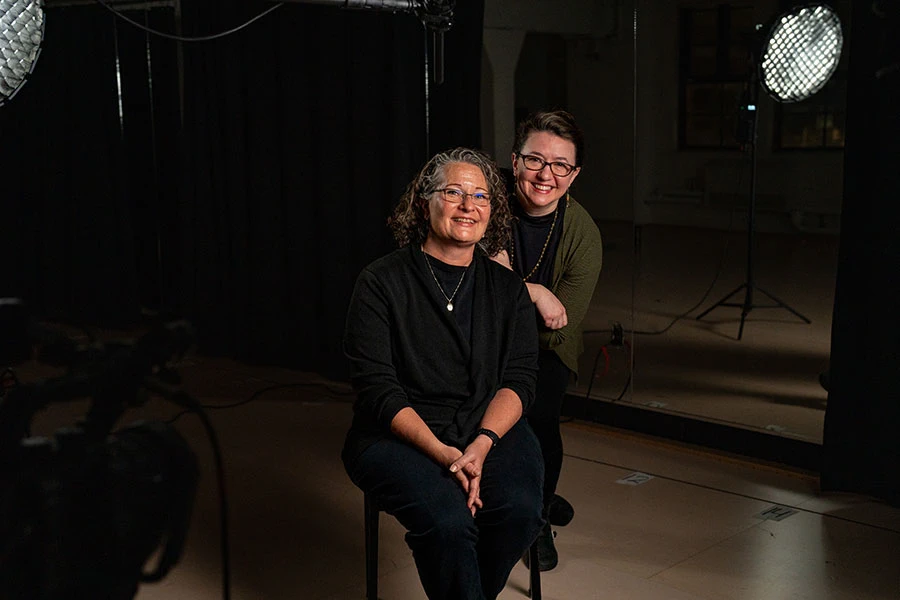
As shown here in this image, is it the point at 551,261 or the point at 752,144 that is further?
the point at 752,144

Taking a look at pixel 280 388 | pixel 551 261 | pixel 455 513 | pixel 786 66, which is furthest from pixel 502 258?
pixel 280 388

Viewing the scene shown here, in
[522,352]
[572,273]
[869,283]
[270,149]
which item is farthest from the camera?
[270,149]

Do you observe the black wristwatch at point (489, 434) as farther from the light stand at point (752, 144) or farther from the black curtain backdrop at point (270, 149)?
the black curtain backdrop at point (270, 149)

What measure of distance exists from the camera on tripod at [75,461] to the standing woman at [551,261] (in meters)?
1.74

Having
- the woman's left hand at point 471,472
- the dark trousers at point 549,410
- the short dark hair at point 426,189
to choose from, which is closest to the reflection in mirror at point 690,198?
the dark trousers at point 549,410

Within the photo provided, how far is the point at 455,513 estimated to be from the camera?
6.90ft

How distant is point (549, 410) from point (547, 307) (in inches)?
11.9

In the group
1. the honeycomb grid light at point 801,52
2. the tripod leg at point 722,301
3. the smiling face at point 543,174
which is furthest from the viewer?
the tripod leg at point 722,301

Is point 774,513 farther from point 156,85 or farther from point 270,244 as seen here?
point 156,85

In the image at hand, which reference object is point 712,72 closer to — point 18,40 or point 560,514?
point 560,514

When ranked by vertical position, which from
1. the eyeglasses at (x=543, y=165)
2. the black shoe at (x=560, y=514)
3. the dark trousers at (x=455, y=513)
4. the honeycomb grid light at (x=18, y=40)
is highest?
the honeycomb grid light at (x=18, y=40)

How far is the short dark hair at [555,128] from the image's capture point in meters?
2.56

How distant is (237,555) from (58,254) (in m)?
0.96

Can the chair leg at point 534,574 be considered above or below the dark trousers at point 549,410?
below
